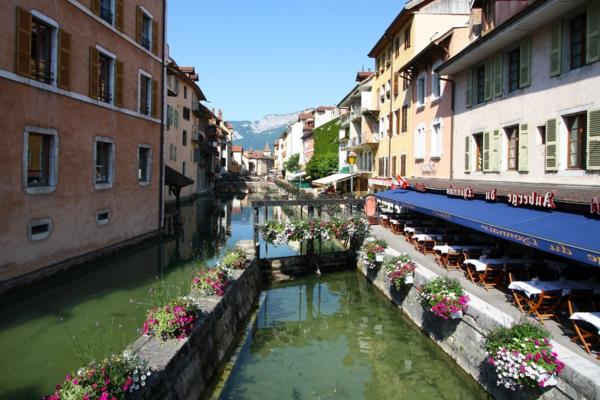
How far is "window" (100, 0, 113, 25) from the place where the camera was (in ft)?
55.3

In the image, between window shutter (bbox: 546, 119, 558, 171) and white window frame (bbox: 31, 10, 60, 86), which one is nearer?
window shutter (bbox: 546, 119, 558, 171)

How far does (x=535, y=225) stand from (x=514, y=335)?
131 inches

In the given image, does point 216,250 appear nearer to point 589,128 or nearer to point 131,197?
point 131,197

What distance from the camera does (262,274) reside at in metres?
17.7

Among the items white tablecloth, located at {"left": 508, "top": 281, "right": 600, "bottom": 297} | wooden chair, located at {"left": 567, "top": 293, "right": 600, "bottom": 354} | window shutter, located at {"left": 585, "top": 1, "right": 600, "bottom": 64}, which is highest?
window shutter, located at {"left": 585, "top": 1, "right": 600, "bottom": 64}

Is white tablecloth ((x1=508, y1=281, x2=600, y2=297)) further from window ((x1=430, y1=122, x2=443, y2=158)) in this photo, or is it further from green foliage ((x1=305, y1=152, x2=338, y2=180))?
green foliage ((x1=305, y1=152, x2=338, y2=180))

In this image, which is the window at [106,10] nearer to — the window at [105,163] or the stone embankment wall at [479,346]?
the window at [105,163]

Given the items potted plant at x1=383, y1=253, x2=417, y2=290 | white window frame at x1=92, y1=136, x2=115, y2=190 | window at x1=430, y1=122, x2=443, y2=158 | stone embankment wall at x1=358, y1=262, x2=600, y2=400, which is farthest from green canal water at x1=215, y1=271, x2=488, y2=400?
window at x1=430, y1=122, x2=443, y2=158

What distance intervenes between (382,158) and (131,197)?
18.4 metres

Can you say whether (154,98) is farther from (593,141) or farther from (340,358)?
(593,141)

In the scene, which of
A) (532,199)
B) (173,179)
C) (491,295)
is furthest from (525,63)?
(173,179)

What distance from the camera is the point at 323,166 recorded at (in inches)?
2232

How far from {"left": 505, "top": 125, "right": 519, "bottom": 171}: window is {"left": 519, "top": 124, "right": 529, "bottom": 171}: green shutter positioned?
24.1 inches

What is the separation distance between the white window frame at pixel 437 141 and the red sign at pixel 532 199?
349 inches
